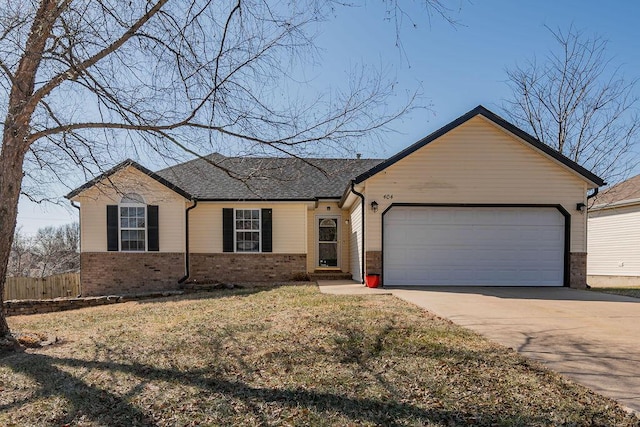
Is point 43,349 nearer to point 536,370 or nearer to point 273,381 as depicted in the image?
point 273,381

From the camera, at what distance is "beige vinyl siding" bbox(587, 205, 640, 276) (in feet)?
55.4

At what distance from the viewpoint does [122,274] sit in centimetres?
1355

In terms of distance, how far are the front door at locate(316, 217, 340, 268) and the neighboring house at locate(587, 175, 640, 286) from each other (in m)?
11.8

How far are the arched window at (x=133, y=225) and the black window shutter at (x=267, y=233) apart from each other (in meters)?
3.91

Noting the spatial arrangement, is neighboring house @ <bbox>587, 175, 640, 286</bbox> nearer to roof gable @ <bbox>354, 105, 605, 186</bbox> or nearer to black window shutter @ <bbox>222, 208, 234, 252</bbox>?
roof gable @ <bbox>354, 105, 605, 186</bbox>

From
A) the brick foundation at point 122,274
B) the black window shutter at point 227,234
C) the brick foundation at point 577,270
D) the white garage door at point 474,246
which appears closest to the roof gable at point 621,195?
the brick foundation at point 577,270

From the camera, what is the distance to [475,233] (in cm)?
1159

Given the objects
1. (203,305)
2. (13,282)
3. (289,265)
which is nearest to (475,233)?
(289,265)

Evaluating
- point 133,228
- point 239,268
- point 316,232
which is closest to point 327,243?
point 316,232

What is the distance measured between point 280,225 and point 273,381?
10.5 metres

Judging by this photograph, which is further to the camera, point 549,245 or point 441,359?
point 549,245

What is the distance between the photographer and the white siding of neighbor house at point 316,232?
50.6ft

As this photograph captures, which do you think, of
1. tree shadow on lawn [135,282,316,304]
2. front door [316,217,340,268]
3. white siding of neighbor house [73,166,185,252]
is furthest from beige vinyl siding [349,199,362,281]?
white siding of neighbor house [73,166,185,252]

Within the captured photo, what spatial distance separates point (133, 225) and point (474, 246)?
10825mm
